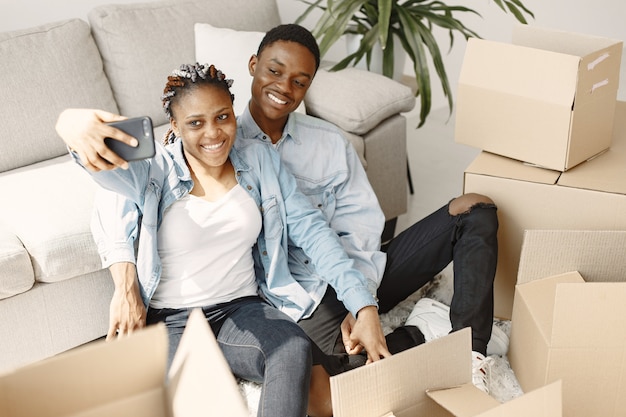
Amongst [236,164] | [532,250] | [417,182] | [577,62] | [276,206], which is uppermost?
[577,62]

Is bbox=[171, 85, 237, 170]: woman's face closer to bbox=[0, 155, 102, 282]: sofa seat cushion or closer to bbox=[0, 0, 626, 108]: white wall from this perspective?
bbox=[0, 155, 102, 282]: sofa seat cushion

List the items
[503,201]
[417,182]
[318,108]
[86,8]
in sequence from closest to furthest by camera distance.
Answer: [503,201] < [318,108] < [86,8] < [417,182]

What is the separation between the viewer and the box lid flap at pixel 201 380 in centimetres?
71

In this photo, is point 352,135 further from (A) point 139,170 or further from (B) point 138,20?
(A) point 139,170

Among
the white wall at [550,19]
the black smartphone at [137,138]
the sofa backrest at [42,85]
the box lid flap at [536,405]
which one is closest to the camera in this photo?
the box lid flap at [536,405]

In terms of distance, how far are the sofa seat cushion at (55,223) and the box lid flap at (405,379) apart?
0.89m

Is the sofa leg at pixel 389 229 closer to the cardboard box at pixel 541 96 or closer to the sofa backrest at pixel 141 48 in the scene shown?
the cardboard box at pixel 541 96

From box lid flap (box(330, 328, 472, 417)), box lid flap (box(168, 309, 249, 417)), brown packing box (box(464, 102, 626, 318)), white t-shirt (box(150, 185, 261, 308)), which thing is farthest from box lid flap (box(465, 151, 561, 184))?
box lid flap (box(168, 309, 249, 417))

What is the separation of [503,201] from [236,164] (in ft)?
A: 2.27

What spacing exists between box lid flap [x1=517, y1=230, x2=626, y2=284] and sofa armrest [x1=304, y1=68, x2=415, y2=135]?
28.7 inches

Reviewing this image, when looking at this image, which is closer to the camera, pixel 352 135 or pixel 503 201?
pixel 503 201

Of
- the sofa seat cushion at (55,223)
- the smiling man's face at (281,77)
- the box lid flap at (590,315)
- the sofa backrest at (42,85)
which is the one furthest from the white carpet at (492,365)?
the sofa backrest at (42,85)

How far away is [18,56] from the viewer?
2154mm

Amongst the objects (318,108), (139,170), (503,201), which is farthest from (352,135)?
(139,170)
